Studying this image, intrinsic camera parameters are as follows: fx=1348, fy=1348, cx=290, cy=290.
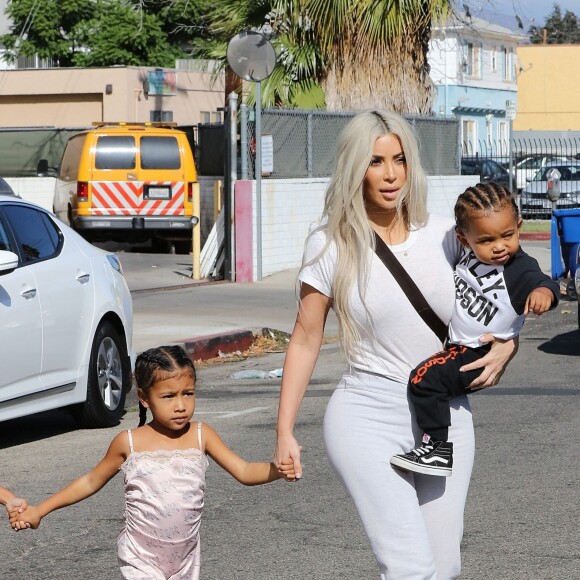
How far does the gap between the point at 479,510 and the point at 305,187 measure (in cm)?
1488

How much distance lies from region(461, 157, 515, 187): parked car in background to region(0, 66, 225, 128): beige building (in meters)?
8.02

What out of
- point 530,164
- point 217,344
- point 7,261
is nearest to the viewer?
point 7,261

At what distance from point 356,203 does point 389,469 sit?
79cm

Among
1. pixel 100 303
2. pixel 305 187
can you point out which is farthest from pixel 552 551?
pixel 305 187

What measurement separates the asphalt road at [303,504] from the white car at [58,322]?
308 millimetres

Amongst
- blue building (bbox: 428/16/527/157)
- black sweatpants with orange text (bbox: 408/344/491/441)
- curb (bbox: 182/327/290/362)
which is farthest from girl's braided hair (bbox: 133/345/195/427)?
blue building (bbox: 428/16/527/157)

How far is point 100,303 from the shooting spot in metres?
9.39

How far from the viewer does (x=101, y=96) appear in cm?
4094

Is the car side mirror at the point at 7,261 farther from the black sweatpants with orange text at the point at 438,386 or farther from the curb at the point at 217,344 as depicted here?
the curb at the point at 217,344

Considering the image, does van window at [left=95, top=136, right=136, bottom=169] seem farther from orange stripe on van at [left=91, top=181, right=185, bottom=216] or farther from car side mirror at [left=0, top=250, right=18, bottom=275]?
car side mirror at [left=0, top=250, right=18, bottom=275]

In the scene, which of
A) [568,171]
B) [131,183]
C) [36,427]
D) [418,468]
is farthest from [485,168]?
[418,468]

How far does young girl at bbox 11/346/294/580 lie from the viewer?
395cm

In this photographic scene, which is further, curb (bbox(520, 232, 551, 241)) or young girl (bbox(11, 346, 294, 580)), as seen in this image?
curb (bbox(520, 232, 551, 241))

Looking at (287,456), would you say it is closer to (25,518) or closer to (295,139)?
(25,518)
